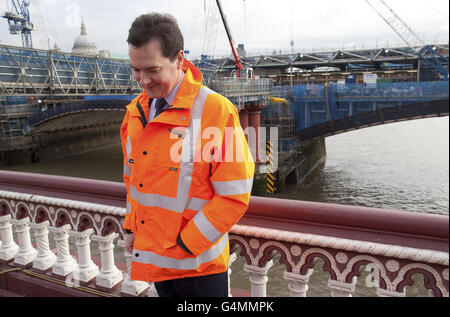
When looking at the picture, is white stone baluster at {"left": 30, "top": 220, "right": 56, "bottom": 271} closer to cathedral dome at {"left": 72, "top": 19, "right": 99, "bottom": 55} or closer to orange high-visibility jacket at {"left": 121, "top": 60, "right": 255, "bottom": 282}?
orange high-visibility jacket at {"left": 121, "top": 60, "right": 255, "bottom": 282}

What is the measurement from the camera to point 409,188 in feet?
45.9

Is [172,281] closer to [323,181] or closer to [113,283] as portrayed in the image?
[113,283]

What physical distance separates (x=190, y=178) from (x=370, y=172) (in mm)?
16397

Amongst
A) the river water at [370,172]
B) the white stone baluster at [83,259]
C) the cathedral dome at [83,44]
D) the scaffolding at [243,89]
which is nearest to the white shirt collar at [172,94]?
the white stone baluster at [83,259]

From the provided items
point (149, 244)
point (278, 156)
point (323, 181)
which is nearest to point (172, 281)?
point (149, 244)

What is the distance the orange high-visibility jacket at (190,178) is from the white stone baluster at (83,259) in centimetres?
93

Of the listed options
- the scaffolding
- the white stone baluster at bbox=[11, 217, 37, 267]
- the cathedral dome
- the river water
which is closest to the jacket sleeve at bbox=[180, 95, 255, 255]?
the white stone baluster at bbox=[11, 217, 37, 267]

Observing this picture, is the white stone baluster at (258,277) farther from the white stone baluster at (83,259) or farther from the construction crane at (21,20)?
the construction crane at (21,20)

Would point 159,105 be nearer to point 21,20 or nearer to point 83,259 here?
point 83,259

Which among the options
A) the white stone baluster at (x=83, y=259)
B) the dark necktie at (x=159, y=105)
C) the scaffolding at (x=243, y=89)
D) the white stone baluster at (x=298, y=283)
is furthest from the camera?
the scaffolding at (x=243, y=89)

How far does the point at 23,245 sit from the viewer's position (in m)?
2.37

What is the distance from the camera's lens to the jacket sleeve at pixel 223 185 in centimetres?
122

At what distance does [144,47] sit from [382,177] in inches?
625

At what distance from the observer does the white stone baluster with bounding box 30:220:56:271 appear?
7.40 feet
